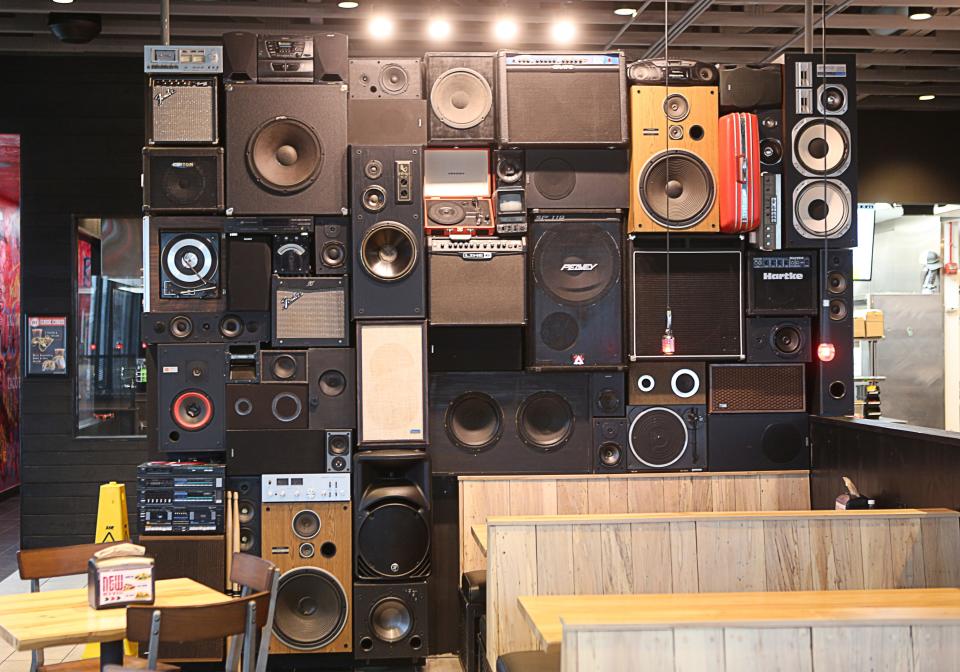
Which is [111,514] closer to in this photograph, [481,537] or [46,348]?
[481,537]

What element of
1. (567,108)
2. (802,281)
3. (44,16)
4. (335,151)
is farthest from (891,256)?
(44,16)

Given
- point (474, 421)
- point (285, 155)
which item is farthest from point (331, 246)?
point (474, 421)

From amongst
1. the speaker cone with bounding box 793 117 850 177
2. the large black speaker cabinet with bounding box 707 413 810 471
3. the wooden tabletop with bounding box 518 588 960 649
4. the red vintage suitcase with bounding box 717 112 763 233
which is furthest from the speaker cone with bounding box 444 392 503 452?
the wooden tabletop with bounding box 518 588 960 649

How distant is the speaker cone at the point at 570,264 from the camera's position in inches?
220

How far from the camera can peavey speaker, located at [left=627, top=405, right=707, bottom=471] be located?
18.7 feet

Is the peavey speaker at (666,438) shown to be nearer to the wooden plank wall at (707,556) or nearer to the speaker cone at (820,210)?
the speaker cone at (820,210)

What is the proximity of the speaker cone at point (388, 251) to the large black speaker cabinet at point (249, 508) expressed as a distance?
1169 millimetres

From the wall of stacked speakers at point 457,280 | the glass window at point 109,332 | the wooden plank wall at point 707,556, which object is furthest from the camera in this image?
the glass window at point 109,332

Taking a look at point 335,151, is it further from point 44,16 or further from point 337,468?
point 44,16

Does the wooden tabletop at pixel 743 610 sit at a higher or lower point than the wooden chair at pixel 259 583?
higher

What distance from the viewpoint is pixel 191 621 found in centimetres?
330

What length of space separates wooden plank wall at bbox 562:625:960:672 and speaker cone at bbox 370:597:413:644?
266 cm

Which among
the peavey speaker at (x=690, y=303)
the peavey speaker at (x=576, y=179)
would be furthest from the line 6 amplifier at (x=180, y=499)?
the peavey speaker at (x=690, y=303)

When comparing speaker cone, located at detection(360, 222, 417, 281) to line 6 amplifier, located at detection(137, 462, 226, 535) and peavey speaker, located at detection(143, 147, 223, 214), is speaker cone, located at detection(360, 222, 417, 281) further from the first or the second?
line 6 amplifier, located at detection(137, 462, 226, 535)
